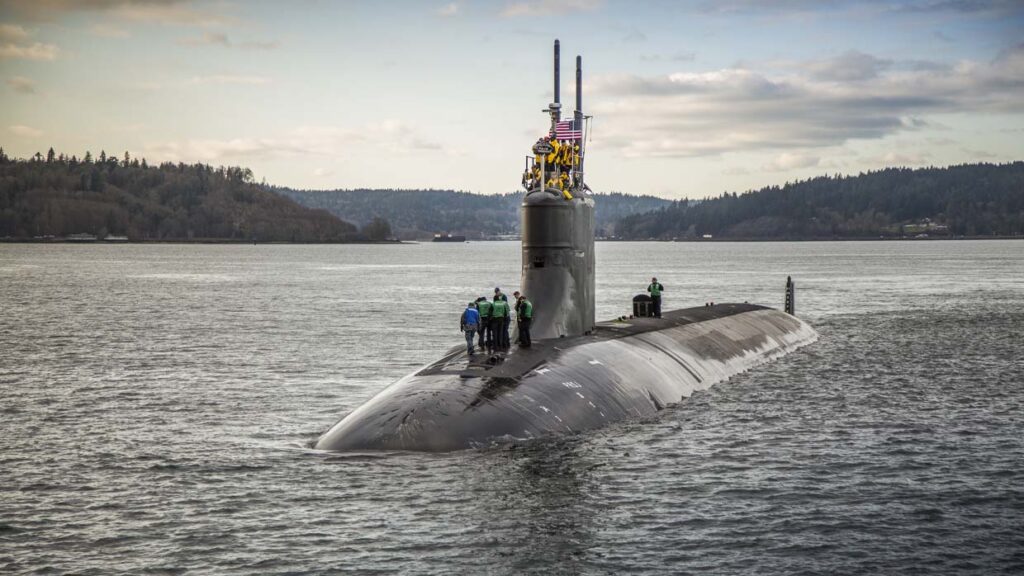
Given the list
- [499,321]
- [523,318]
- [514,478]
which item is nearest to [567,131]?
[523,318]

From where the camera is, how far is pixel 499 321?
90.9ft

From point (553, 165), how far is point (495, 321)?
16.1 ft

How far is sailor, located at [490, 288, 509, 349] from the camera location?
89.7 ft

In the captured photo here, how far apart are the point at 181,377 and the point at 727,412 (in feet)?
63.9

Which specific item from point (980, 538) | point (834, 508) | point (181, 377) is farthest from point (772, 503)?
point (181, 377)

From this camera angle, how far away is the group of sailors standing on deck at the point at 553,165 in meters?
29.9

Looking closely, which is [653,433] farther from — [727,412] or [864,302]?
[864,302]

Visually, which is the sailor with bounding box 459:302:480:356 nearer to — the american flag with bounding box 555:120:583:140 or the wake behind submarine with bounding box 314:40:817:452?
the wake behind submarine with bounding box 314:40:817:452

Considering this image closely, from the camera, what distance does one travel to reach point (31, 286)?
111 metres

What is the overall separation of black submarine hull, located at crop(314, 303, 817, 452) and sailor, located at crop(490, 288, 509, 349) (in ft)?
1.83

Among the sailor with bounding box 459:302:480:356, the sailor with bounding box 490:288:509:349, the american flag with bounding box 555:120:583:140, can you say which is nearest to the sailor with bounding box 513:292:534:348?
the sailor with bounding box 490:288:509:349

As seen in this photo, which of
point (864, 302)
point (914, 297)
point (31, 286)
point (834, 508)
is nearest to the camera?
point (834, 508)

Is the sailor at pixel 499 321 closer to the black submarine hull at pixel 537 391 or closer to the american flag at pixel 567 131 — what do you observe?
the black submarine hull at pixel 537 391

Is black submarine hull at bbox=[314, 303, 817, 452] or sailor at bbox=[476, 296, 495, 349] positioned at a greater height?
sailor at bbox=[476, 296, 495, 349]
